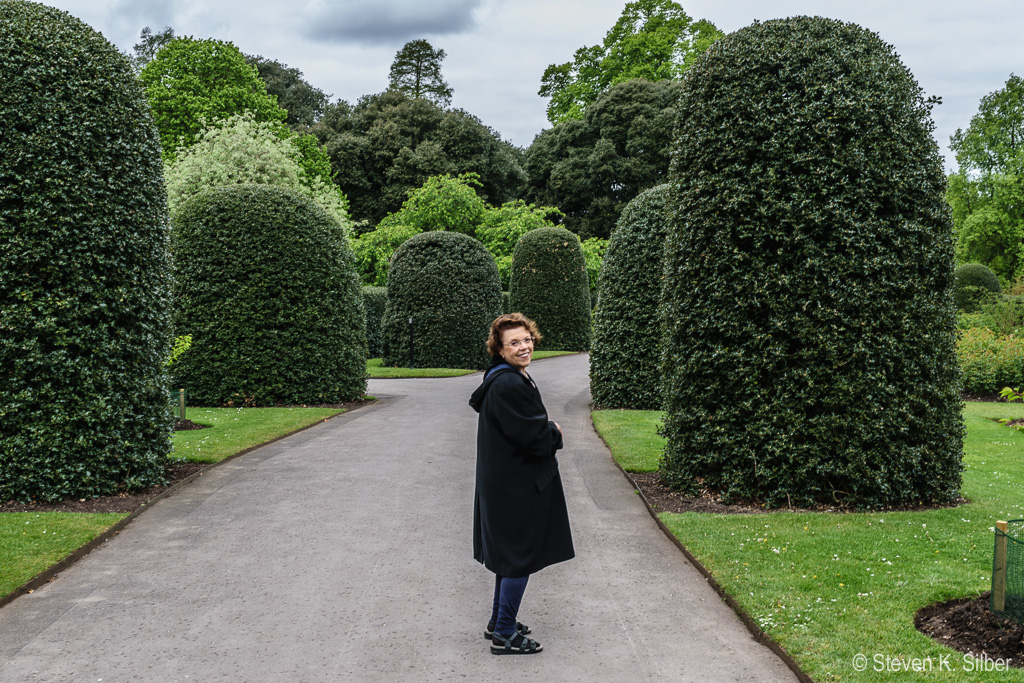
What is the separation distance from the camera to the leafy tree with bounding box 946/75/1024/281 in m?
42.7

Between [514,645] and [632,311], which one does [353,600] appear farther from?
[632,311]

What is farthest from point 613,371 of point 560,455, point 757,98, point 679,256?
point 757,98

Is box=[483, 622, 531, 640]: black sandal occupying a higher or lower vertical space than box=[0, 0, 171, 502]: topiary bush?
lower

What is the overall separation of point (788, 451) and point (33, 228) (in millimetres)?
7728

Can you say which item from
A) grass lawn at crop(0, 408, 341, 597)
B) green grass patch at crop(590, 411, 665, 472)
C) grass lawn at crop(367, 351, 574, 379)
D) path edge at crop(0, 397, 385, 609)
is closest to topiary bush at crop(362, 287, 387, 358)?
grass lawn at crop(367, 351, 574, 379)

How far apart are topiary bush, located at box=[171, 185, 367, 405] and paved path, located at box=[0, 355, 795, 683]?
6194mm

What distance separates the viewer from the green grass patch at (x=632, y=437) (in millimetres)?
9648

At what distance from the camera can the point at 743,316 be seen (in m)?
7.39

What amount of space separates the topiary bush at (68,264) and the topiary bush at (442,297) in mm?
15366

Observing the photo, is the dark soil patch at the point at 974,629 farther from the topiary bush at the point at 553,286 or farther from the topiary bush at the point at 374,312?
the topiary bush at the point at 553,286

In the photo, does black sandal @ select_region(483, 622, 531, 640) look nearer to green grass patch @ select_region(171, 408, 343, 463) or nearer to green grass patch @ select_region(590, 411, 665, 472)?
green grass patch @ select_region(590, 411, 665, 472)

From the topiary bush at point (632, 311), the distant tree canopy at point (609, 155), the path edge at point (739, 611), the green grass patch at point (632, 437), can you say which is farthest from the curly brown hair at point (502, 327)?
the distant tree canopy at point (609, 155)

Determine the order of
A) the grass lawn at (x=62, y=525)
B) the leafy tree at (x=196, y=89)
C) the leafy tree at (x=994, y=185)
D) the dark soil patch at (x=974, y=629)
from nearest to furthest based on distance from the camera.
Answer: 1. the dark soil patch at (x=974, y=629)
2. the grass lawn at (x=62, y=525)
3. the leafy tree at (x=196, y=89)
4. the leafy tree at (x=994, y=185)

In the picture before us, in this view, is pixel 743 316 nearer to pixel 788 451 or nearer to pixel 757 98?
pixel 788 451
